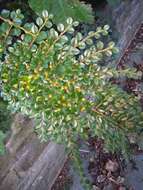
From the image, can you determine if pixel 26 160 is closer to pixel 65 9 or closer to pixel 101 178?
pixel 101 178

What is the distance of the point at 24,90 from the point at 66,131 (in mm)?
234

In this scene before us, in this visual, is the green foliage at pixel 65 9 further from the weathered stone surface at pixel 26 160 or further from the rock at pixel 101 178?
the rock at pixel 101 178

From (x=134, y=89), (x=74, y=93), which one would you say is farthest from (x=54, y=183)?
(x=74, y=93)

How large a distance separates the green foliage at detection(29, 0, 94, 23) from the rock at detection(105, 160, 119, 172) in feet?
4.48

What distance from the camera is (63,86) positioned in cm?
137

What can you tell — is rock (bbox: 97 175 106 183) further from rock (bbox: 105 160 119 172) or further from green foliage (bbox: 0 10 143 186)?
green foliage (bbox: 0 10 143 186)

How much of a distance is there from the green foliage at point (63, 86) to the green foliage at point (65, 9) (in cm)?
48

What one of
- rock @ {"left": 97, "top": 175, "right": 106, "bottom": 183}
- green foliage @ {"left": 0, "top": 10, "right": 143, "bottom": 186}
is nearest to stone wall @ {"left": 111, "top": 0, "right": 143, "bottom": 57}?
rock @ {"left": 97, "top": 175, "right": 106, "bottom": 183}

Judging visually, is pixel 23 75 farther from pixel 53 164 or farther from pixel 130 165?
pixel 130 165

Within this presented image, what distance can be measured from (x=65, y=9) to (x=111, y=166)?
1.45 meters

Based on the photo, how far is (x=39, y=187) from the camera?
249cm

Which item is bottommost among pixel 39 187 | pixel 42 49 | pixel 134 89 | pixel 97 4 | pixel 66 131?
pixel 39 187

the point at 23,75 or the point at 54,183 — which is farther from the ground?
the point at 23,75

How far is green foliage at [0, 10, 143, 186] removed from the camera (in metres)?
1.35
